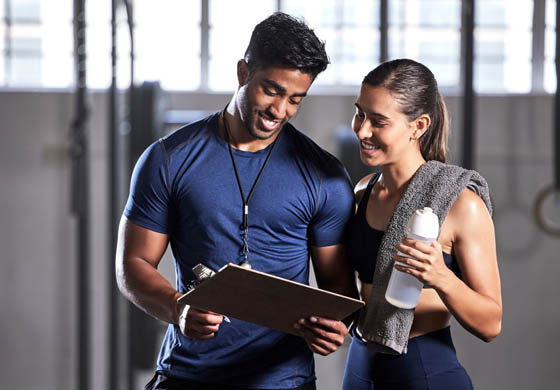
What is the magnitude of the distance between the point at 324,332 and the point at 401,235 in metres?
0.24

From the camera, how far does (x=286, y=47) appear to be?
1186mm

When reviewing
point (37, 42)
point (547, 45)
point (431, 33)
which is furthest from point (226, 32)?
point (547, 45)

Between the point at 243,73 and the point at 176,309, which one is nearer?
the point at 176,309

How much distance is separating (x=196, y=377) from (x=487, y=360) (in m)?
3.15

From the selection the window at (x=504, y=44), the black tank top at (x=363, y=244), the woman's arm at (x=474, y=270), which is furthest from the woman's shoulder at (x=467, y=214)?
the window at (x=504, y=44)

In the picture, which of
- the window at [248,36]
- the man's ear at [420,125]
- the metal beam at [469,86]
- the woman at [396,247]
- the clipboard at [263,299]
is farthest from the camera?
the window at [248,36]

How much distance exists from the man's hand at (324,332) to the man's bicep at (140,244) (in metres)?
0.35

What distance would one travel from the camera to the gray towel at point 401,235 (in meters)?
1.11

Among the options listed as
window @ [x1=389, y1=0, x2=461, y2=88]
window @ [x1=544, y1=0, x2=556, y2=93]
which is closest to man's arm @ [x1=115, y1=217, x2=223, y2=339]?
window @ [x1=389, y1=0, x2=461, y2=88]

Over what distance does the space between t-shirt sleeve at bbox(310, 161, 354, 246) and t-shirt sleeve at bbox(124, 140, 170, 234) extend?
327mm

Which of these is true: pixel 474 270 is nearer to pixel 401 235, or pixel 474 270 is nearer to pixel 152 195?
pixel 401 235

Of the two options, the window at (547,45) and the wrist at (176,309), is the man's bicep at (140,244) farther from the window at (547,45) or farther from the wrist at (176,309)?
the window at (547,45)

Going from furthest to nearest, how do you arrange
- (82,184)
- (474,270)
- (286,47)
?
(82,184), (286,47), (474,270)

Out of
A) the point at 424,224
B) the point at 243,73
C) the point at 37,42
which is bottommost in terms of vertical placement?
the point at 424,224
